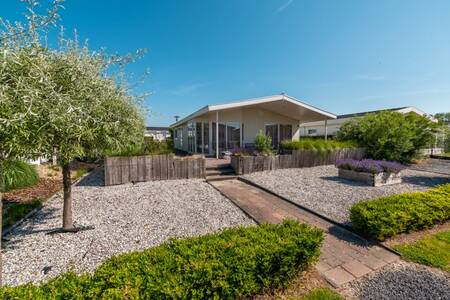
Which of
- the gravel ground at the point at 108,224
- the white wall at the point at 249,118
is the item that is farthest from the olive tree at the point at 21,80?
the white wall at the point at 249,118

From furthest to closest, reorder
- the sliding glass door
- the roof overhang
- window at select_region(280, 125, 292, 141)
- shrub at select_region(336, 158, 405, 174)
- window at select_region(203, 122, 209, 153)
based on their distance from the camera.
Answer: window at select_region(280, 125, 292, 141) < window at select_region(203, 122, 209, 153) < the sliding glass door < the roof overhang < shrub at select_region(336, 158, 405, 174)

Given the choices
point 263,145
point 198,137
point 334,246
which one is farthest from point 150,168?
point 198,137

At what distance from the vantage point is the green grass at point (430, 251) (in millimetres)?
3025

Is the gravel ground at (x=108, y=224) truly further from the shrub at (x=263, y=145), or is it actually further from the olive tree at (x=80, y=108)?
the shrub at (x=263, y=145)

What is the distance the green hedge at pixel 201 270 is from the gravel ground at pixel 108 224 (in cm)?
67

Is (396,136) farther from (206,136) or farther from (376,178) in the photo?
(206,136)

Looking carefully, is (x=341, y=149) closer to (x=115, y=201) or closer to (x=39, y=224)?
(x=115, y=201)

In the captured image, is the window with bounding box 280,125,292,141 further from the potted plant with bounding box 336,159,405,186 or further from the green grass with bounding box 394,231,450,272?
the green grass with bounding box 394,231,450,272

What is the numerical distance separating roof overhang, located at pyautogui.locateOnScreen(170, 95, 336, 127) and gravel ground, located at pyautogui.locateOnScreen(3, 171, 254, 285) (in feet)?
17.4

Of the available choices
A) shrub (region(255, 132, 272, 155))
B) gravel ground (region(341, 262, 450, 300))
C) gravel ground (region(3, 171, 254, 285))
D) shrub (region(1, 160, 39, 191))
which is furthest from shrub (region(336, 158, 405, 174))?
shrub (region(1, 160, 39, 191))

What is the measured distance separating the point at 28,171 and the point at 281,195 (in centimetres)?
834

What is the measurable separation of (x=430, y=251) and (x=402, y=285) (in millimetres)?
1291

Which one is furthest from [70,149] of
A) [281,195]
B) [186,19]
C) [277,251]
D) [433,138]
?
[433,138]

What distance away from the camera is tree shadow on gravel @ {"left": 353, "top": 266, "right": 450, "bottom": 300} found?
2.42 m
